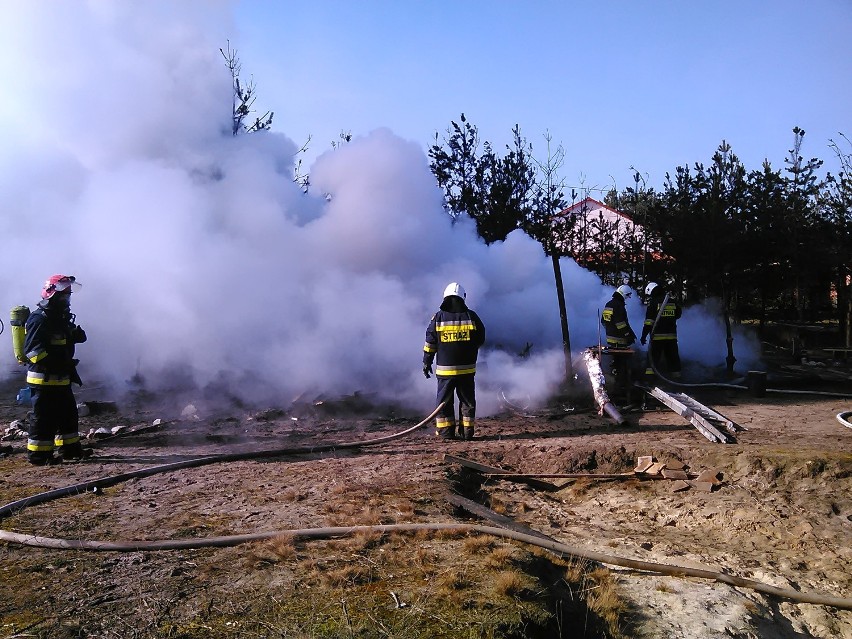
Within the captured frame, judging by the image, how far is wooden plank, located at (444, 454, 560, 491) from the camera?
620 centimetres

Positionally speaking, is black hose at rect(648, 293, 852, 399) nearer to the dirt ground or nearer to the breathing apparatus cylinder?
the dirt ground

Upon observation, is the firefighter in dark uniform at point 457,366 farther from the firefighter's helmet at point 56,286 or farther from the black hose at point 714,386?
the firefighter's helmet at point 56,286

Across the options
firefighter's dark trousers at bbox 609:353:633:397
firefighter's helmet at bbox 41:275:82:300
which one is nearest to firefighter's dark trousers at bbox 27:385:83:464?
firefighter's helmet at bbox 41:275:82:300

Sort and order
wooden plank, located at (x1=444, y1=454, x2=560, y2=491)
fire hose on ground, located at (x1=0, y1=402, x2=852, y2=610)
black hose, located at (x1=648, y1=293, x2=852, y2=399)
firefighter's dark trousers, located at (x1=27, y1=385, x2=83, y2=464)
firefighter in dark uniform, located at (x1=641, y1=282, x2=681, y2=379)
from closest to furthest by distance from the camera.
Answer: fire hose on ground, located at (x1=0, y1=402, x2=852, y2=610)
wooden plank, located at (x1=444, y1=454, x2=560, y2=491)
firefighter's dark trousers, located at (x1=27, y1=385, x2=83, y2=464)
black hose, located at (x1=648, y1=293, x2=852, y2=399)
firefighter in dark uniform, located at (x1=641, y1=282, x2=681, y2=379)

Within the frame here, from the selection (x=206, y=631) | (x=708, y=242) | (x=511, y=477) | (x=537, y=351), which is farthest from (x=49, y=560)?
(x=708, y=242)

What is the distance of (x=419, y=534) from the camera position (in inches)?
166

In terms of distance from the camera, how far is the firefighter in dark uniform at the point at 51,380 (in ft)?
22.1

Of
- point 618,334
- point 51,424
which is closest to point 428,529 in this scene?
point 51,424

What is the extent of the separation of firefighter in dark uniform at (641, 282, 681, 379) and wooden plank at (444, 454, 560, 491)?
5.00m

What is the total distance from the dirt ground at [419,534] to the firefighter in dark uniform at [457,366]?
14.1 inches

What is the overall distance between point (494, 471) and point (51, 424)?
14.8ft

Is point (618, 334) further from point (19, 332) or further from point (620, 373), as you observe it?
point (19, 332)

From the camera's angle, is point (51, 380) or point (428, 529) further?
point (51, 380)

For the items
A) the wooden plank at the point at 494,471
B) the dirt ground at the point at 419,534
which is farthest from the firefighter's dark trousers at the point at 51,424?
the wooden plank at the point at 494,471
